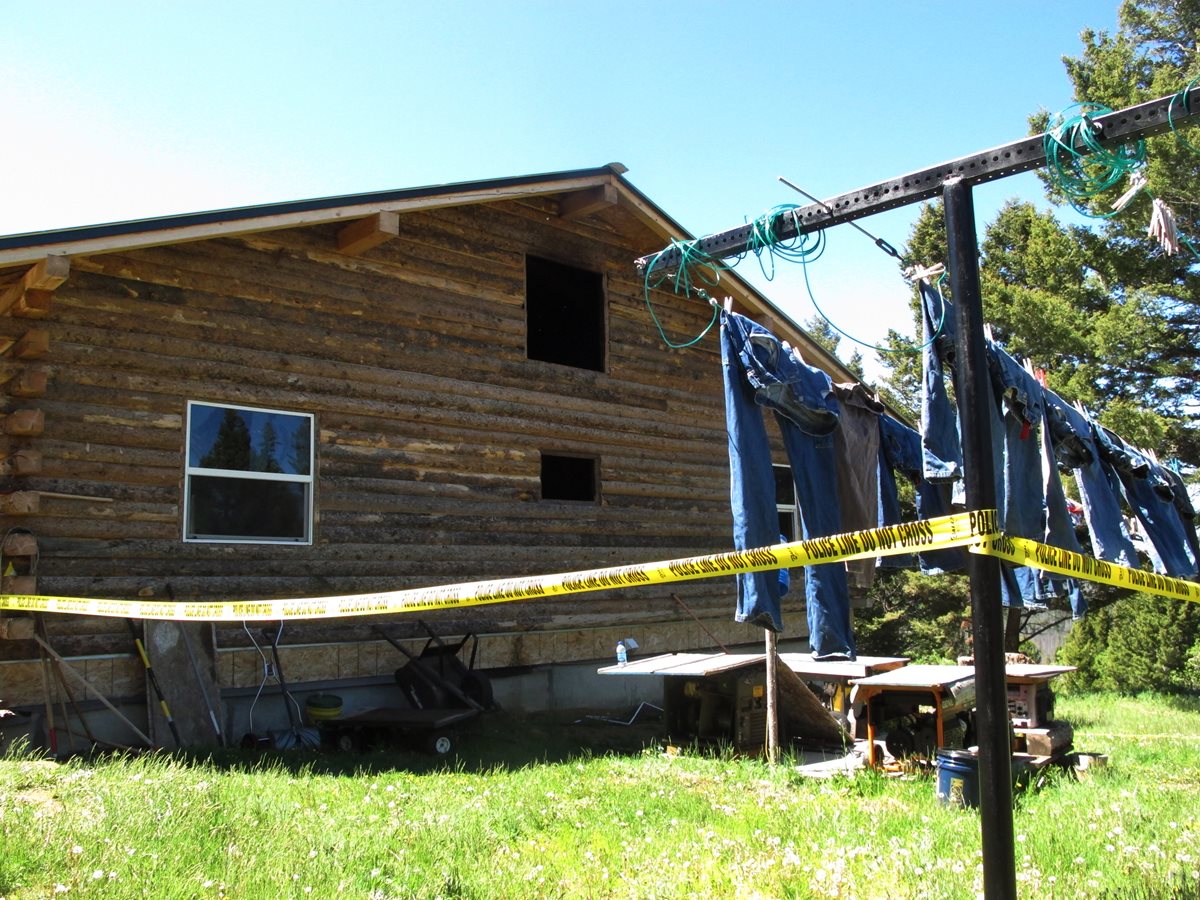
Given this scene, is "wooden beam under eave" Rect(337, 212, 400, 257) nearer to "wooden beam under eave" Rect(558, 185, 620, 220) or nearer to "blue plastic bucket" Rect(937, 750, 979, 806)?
"wooden beam under eave" Rect(558, 185, 620, 220)

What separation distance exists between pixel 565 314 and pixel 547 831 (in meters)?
9.93

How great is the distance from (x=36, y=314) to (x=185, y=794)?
491 centimetres

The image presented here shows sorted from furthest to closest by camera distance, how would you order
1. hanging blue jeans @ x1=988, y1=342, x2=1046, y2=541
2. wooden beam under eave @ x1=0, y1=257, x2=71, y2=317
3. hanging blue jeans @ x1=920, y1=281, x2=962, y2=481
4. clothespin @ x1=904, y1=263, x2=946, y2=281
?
wooden beam under eave @ x1=0, y1=257, x2=71, y2=317, hanging blue jeans @ x1=988, y1=342, x2=1046, y2=541, hanging blue jeans @ x1=920, y1=281, x2=962, y2=481, clothespin @ x1=904, y1=263, x2=946, y2=281

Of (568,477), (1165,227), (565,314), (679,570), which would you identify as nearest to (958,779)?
(679,570)

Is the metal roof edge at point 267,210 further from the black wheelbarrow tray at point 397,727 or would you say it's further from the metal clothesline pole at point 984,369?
the metal clothesline pole at point 984,369

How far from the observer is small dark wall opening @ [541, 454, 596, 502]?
46.5ft

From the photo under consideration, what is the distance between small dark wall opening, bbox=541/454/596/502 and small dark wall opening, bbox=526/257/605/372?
1292 mm

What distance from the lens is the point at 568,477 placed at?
A: 14883 millimetres

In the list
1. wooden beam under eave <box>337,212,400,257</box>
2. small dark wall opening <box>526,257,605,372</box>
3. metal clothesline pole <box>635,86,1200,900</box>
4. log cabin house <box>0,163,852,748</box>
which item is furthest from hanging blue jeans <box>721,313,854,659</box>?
small dark wall opening <box>526,257,605,372</box>

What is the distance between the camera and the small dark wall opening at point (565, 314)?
1449 cm

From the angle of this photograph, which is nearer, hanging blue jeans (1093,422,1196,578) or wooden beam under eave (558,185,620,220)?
hanging blue jeans (1093,422,1196,578)

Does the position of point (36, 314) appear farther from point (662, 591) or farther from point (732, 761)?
point (662, 591)

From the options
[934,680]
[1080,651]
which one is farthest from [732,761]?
[1080,651]

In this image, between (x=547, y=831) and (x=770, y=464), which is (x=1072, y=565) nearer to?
(x=770, y=464)
